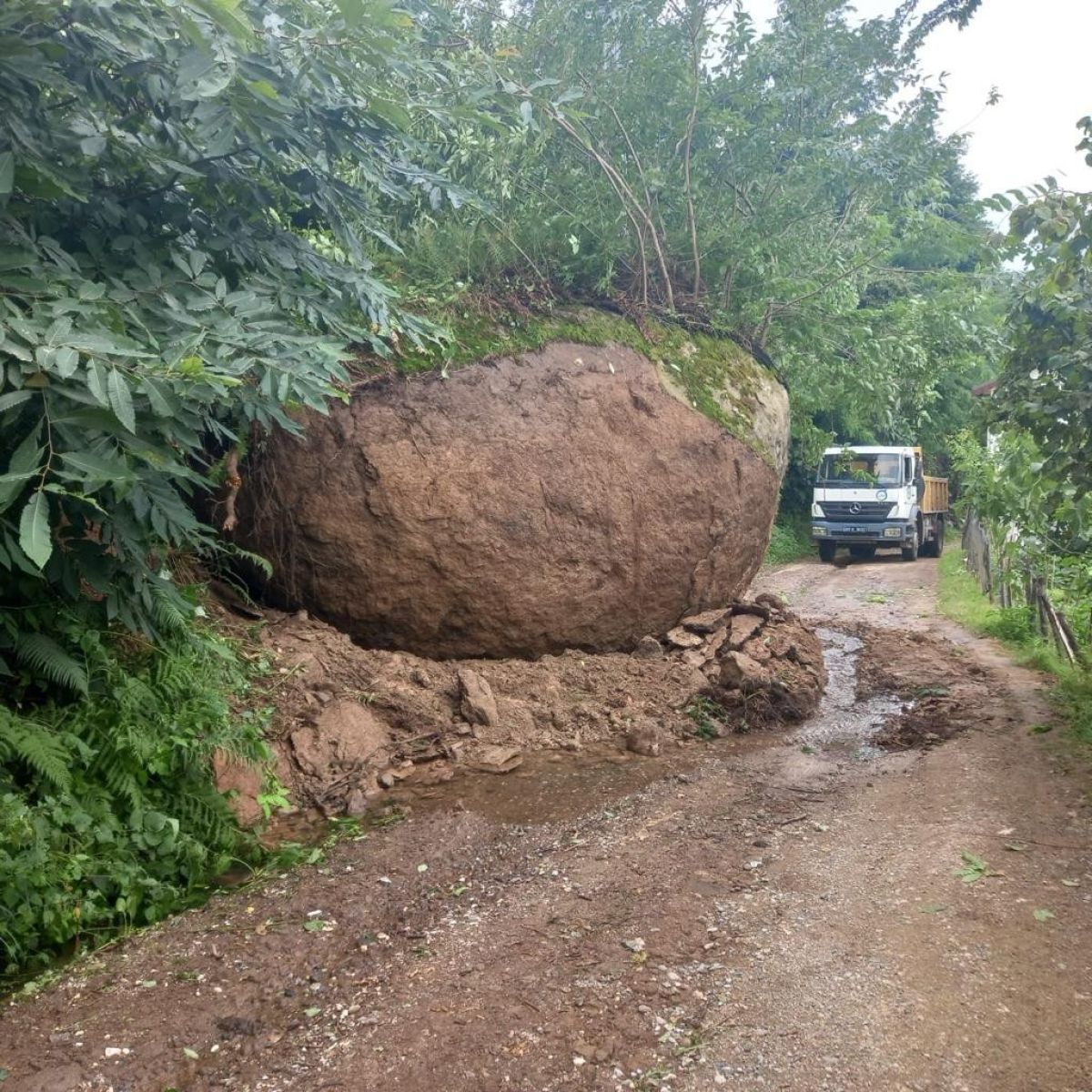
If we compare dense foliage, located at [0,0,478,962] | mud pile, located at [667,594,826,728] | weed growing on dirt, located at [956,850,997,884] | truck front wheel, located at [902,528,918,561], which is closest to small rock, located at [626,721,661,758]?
mud pile, located at [667,594,826,728]

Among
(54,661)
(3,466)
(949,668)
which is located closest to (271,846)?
(54,661)

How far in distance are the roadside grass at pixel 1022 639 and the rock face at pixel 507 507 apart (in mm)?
3196

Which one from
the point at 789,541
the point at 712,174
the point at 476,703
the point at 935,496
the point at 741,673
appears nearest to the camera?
the point at 476,703

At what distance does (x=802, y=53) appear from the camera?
30.2 ft

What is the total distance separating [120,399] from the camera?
3.22 meters

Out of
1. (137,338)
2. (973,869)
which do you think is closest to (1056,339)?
(973,869)

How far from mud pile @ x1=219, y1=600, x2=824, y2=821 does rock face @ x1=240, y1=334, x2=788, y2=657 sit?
11.6 inches

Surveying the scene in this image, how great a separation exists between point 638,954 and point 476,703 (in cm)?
299

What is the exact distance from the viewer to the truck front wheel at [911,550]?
21484mm

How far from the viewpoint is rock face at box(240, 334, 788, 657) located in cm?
693

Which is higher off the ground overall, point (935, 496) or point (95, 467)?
point (935, 496)

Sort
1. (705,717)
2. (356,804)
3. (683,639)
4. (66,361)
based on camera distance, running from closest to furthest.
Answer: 1. (66,361)
2. (356,804)
3. (705,717)
4. (683,639)

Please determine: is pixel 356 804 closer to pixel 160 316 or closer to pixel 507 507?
pixel 507 507

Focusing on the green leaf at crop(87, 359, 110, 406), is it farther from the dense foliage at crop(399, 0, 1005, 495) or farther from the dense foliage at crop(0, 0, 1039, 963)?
the dense foliage at crop(399, 0, 1005, 495)
